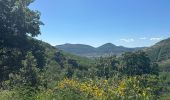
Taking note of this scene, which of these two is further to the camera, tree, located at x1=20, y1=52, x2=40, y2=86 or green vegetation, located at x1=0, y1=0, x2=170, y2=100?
tree, located at x1=20, y1=52, x2=40, y2=86

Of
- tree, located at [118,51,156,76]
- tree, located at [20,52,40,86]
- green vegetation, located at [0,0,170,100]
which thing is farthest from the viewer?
tree, located at [118,51,156,76]

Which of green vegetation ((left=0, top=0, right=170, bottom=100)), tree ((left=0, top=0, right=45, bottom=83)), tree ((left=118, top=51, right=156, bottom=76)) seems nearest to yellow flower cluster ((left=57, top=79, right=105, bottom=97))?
green vegetation ((left=0, top=0, right=170, bottom=100))

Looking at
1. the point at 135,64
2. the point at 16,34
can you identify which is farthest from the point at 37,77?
the point at 135,64

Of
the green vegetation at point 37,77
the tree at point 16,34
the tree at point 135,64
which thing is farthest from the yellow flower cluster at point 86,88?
the tree at point 135,64

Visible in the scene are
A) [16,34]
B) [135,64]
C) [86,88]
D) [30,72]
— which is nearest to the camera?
[86,88]

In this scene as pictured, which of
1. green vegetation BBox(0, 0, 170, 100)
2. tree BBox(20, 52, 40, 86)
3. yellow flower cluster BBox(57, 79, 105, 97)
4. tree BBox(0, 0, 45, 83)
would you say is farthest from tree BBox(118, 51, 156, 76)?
yellow flower cluster BBox(57, 79, 105, 97)

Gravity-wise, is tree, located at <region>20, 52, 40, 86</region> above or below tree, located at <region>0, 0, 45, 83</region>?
below

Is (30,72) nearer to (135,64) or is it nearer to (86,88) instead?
(86,88)

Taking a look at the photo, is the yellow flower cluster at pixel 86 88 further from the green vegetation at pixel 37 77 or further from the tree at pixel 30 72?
the tree at pixel 30 72

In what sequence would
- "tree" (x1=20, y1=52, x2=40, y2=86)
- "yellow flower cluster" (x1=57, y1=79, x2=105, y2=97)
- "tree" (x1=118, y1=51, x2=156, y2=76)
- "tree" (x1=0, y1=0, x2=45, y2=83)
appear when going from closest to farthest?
"yellow flower cluster" (x1=57, y1=79, x2=105, y2=97), "tree" (x1=20, y1=52, x2=40, y2=86), "tree" (x1=0, y1=0, x2=45, y2=83), "tree" (x1=118, y1=51, x2=156, y2=76)

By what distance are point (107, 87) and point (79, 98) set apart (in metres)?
1.35

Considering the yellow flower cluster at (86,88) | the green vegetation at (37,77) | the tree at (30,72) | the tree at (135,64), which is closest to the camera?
the green vegetation at (37,77)

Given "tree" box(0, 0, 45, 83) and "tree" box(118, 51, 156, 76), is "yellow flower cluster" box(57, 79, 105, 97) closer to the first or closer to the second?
"tree" box(0, 0, 45, 83)

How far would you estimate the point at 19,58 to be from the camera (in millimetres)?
36656
